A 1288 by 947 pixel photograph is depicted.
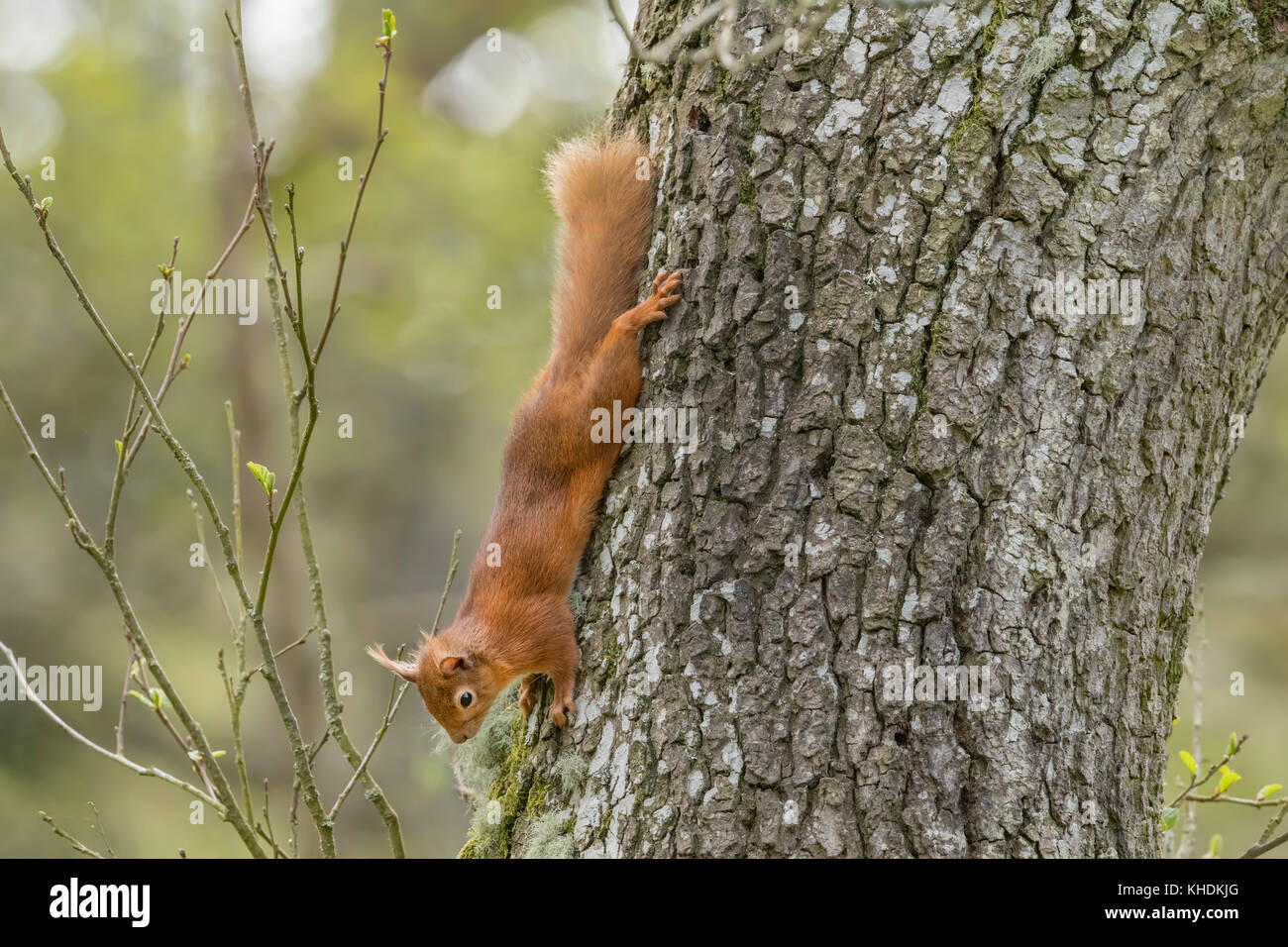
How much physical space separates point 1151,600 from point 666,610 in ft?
3.35

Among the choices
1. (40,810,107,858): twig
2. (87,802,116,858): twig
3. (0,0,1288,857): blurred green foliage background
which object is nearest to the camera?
(40,810,107,858): twig

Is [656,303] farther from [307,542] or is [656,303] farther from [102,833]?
[102,833]

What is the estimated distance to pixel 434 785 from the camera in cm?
378

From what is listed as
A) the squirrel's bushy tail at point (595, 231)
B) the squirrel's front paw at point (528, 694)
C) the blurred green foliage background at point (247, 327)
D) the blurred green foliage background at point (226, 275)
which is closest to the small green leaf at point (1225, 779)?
the squirrel's front paw at point (528, 694)

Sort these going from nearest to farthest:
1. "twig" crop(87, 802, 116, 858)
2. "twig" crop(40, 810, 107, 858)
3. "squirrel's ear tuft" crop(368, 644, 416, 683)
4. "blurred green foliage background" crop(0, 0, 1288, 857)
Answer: "twig" crop(40, 810, 107, 858) → "twig" crop(87, 802, 116, 858) → "squirrel's ear tuft" crop(368, 644, 416, 683) → "blurred green foliage background" crop(0, 0, 1288, 857)

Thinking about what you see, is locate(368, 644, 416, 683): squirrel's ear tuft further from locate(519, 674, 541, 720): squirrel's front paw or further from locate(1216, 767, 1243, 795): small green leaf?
locate(1216, 767, 1243, 795): small green leaf

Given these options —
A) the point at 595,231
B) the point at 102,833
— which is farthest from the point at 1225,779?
the point at 102,833

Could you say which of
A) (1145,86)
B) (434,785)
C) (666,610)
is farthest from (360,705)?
(1145,86)

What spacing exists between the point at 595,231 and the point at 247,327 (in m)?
6.15

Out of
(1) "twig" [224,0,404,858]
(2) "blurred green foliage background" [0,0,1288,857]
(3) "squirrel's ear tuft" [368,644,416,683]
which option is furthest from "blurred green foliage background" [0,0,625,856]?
(1) "twig" [224,0,404,858]

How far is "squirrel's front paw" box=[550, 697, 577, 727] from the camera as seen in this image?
240 centimetres

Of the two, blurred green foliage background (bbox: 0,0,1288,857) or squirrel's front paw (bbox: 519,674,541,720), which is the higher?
blurred green foliage background (bbox: 0,0,1288,857)

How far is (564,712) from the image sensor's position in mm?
2426
